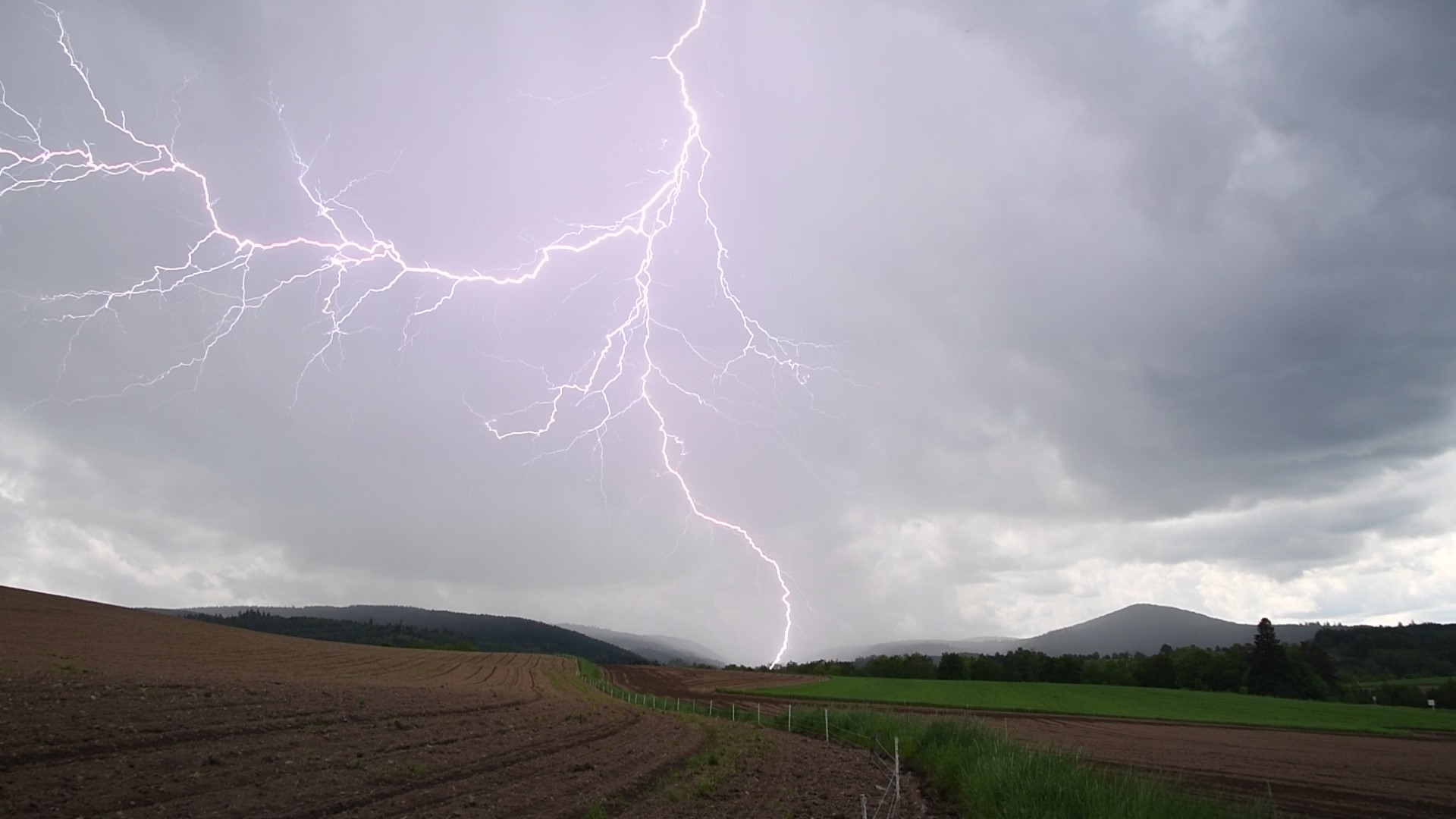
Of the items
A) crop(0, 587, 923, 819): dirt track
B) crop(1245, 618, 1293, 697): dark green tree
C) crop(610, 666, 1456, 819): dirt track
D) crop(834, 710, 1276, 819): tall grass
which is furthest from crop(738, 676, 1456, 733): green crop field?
crop(834, 710, 1276, 819): tall grass

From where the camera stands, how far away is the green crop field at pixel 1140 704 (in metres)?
43.8

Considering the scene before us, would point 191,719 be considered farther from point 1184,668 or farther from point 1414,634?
point 1414,634

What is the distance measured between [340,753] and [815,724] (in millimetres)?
17214

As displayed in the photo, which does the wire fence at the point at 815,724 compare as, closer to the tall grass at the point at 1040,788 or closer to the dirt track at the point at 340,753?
the dirt track at the point at 340,753

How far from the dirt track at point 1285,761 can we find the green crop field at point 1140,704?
5.47m

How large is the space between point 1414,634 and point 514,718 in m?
158

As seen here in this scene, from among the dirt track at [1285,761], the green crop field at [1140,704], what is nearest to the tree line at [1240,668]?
the green crop field at [1140,704]

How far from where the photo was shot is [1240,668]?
7406 centimetres

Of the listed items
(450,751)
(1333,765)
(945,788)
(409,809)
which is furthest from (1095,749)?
(409,809)

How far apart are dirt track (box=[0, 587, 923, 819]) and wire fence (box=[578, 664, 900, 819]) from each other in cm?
58

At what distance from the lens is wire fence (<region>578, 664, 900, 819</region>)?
12.2m

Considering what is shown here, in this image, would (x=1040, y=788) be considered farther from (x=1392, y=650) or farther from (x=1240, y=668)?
(x=1392, y=650)

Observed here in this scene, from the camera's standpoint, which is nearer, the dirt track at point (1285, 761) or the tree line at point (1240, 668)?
the dirt track at point (1285, 761)

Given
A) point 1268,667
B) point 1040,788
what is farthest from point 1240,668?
point 1040,788
